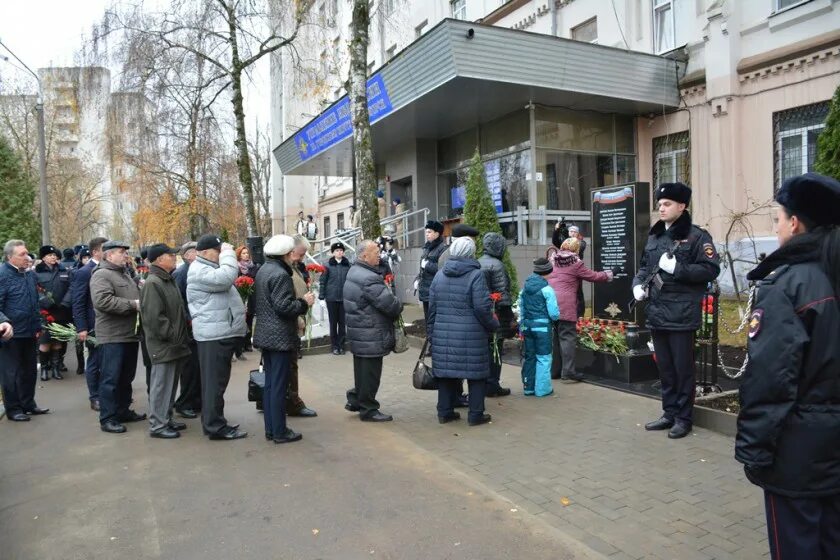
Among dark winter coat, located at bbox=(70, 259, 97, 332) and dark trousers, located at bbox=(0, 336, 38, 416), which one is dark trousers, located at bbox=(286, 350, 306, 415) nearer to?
dark winter coat, located at bbox=(70, 259, 97, 332)

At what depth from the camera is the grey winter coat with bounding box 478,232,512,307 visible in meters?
6.80

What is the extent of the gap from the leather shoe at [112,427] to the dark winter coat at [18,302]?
1.49m

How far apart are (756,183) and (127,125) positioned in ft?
63.3

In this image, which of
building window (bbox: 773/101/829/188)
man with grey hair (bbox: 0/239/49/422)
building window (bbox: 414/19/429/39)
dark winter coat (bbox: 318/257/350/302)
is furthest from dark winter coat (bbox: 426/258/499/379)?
building window (bbox: 414/19/429/39)

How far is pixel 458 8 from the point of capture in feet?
76.6

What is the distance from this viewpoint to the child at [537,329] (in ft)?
23.0

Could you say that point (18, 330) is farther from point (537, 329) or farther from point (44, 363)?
point (537, 329)

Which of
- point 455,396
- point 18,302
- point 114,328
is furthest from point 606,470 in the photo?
point 18,302

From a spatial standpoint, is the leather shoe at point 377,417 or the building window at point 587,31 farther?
the building window at point 587,31

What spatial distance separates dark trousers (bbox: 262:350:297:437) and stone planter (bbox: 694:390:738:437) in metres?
3.94

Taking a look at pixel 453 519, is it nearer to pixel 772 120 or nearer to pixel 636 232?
pixel 636 232

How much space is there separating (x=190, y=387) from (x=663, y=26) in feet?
49.1

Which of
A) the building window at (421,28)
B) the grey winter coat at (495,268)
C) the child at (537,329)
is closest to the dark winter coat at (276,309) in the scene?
the grey winter coat at (495,268)

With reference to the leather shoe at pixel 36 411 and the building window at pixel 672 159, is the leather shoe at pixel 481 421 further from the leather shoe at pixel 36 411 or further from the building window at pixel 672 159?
the building window at pixel 672 159
